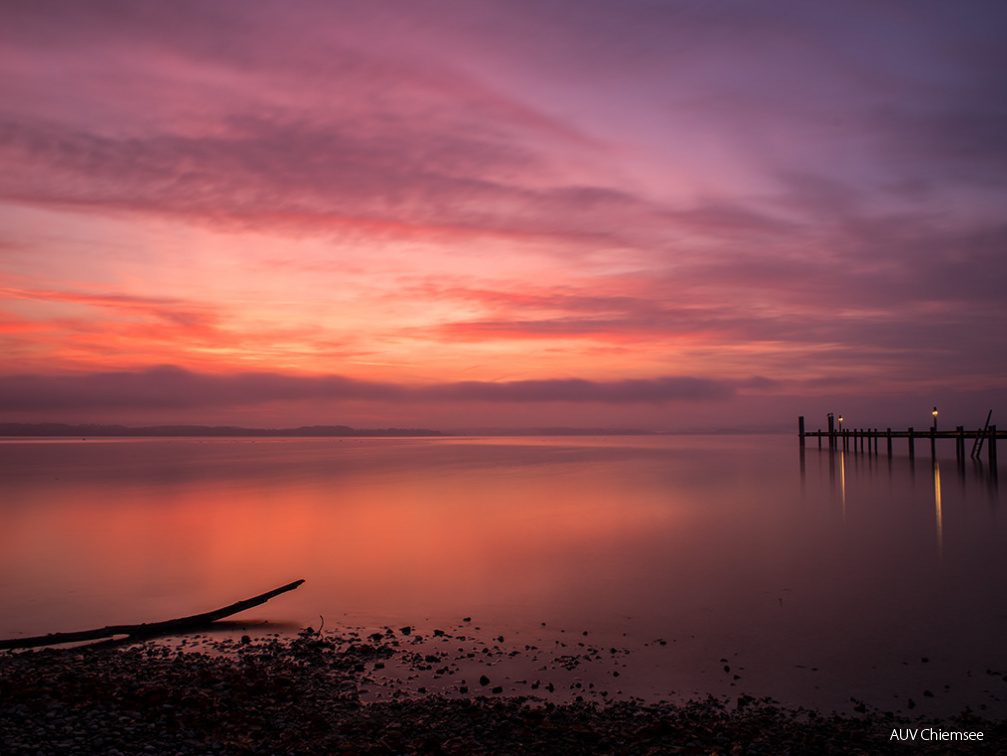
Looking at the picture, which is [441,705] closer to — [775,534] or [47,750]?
[47,750]

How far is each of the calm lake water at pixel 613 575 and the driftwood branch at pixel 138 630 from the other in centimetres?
67

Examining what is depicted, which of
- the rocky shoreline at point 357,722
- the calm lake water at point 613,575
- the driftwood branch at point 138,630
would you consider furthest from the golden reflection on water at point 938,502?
the driftwood branch at point 138,630

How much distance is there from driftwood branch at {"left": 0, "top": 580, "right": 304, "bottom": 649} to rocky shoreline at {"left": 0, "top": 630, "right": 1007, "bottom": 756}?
0.89m

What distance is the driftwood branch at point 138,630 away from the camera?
10062 mm

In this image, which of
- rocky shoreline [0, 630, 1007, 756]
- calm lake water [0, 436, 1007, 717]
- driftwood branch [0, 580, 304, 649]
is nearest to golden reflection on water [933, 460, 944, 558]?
calm lake water [0, 436, 1007, 717]

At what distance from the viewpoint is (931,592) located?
14492 millimetres

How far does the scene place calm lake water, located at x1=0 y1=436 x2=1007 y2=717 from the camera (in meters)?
9.91

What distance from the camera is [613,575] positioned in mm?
16297

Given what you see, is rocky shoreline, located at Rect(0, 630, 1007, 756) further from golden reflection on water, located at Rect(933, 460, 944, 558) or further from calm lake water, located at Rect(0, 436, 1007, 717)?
golden reflection on water, located at Rect(933, 460, 944, 558)

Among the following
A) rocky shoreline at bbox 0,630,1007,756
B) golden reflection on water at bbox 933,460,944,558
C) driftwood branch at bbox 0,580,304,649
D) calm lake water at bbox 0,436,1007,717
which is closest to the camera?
rocky shoreline at bbox 0,630,1007,756

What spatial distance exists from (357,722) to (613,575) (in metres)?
9.86

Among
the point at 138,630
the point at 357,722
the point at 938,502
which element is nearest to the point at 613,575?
the point at 357,722

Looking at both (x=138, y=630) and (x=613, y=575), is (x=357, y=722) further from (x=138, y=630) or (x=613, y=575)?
(x=613, y=575)

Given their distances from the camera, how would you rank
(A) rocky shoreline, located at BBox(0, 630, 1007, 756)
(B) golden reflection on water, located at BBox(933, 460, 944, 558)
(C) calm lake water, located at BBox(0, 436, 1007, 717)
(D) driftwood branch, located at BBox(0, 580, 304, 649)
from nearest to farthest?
(A) rocky shoreline, located at BBox(0, 630, 1007, 756)
(C) calm lake water, located at BBox(0, 436, 1007, 717)
(D) driftwood branch, located at BBox(0, 580, 304, 649)
(B) golden reflection on water, located at BBox(933, 460, 944, 558)
